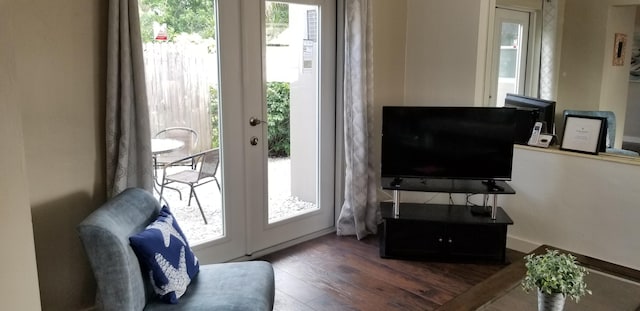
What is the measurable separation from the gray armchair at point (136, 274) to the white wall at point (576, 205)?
2.14 meters

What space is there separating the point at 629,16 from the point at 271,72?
4355 mm

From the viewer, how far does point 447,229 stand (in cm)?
357

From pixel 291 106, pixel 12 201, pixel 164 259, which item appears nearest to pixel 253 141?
pixel 291 106

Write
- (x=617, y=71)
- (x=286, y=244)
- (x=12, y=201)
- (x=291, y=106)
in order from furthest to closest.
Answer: (x=617, y=71), (x=286, y=244), (x=291, y=106), (x=12, y=201)

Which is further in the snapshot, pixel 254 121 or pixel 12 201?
pixel 254 121

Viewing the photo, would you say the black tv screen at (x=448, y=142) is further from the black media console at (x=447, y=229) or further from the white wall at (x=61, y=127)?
the white wall at (x=61, y=127)

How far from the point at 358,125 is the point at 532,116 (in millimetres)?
1265

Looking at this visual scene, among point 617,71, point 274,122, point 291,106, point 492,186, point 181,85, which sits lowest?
point 492,186

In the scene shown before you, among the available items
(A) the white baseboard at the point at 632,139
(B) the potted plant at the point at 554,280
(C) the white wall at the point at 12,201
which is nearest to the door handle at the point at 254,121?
(C) the white wall at the point at 12,201

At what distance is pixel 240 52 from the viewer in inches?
131

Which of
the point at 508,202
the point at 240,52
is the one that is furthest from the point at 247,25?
the point at 508,202

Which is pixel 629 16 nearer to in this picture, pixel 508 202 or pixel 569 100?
pixel 569 100

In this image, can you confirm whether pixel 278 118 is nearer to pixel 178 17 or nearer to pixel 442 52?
pixel 178 17

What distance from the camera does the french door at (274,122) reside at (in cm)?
334
